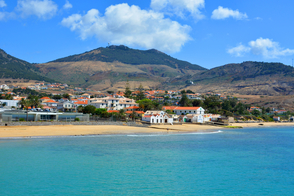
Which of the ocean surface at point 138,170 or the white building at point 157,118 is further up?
the white building at point 157,118

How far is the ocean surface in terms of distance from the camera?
19234mm

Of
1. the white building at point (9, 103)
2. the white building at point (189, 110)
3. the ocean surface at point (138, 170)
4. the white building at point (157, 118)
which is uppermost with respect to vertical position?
the white building at point (9, 103)

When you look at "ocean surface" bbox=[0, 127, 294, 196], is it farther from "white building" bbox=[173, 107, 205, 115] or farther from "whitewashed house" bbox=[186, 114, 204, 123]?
"white building" bbox=[173, 107, 205, 115]

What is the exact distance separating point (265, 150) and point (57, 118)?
4328cm

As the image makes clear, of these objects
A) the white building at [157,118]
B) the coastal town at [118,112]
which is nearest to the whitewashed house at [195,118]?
the coastal town at [118,112]

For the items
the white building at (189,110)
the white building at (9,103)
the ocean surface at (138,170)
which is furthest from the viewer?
the white building at (189,110)

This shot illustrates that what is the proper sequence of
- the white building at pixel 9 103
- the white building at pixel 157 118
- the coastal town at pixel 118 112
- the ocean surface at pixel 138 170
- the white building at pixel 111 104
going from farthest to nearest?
the white building at pixel 111 104
the white building at pixel 9 103
the white building at pixel 157 118
the coastal town at pixel 118 112
the ocean surface at pixel 138 170

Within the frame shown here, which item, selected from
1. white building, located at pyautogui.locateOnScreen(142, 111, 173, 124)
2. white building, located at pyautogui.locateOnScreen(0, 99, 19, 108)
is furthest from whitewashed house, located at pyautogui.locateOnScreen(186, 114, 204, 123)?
white building, located at pyautogui.locateOnScreen(0, 99, 19, 108)

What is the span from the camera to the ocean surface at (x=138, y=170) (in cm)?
1923

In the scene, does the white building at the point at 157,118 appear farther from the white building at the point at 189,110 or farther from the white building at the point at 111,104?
the white building at the point at 111,104

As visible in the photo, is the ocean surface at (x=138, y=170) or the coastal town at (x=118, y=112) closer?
the ocean surface at (x=138, y=170)

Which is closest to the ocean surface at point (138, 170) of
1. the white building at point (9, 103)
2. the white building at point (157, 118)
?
the white building at point (157, 118)

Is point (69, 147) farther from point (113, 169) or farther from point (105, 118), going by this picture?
point (105, 118)

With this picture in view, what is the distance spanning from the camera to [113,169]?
23750 millimetres
